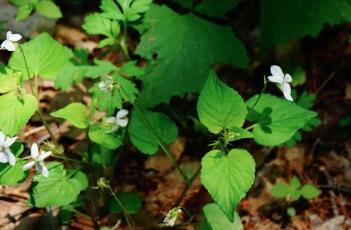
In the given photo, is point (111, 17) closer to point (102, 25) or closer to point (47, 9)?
point (102, 25)

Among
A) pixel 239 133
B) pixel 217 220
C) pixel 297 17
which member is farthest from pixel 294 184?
pixel 297 17

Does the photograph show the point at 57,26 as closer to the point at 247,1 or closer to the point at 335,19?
the point at 247,1

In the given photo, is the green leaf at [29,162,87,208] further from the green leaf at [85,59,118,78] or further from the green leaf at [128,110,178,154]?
the green leaf at [85,59,118,78]

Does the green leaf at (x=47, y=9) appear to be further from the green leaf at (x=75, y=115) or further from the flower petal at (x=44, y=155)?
the flower petal at (x=44, y=155)

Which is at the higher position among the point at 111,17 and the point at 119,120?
the point at 111,17

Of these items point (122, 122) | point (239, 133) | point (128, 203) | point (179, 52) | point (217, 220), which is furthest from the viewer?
point (179, 52)

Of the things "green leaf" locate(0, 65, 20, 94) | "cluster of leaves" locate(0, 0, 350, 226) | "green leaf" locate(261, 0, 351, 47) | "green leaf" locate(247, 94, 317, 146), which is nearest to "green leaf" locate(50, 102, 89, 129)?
"cluster of leaves" locate(0, 0, 350, 226)
